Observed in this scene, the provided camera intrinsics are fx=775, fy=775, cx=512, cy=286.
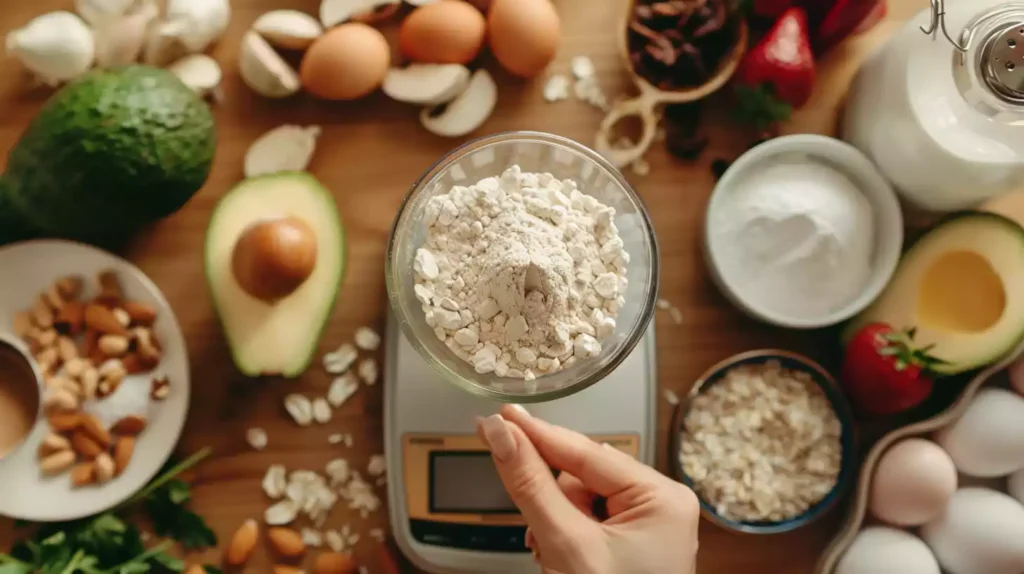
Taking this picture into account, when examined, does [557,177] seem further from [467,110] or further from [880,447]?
[880,447]

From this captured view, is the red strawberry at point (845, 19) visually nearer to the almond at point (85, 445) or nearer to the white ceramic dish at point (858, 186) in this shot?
the white ceramic dish at point (858, 186)

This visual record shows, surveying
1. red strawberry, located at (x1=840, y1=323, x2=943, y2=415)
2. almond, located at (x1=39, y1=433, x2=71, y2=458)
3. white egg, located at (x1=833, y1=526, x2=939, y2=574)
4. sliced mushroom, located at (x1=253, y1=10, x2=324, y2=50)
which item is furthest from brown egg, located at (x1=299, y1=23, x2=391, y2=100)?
white egg, located at (x1=833, y1=526, x2=939, y2=574)

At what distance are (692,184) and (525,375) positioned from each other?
366 mm

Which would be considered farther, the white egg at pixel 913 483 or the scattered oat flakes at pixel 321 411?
the scattered oat flakes at pixel 321 411

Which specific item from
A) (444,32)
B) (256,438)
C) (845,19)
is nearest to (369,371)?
(256,438)

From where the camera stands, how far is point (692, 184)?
872 mm

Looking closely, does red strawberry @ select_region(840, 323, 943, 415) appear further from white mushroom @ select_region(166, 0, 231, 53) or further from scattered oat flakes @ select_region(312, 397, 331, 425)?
white mushroom @ select_region(166, 0, 231, 53)

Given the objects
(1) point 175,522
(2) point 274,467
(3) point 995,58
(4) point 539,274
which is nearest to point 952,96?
(3) point 995,58

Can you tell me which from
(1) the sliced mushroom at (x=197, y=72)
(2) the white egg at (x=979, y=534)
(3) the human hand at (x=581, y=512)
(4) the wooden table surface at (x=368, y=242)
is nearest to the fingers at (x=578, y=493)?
(3) the human hand at (x=581, y=512)

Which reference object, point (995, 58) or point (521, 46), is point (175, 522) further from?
point (995, 58)

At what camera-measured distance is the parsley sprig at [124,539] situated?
77cm

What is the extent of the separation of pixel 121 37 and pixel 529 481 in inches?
24.7

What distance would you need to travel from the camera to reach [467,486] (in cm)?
79

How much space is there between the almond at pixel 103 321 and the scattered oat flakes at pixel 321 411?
21 centimetres
